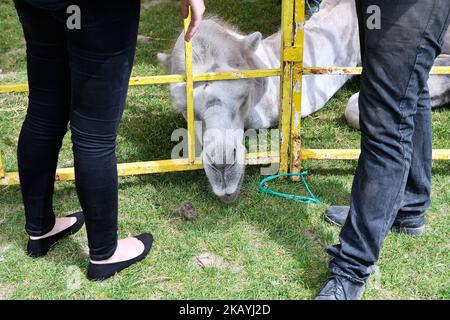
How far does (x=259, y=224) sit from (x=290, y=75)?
3.03 ft

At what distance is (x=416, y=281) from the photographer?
277 cm

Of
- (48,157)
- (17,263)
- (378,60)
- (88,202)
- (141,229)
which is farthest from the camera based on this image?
(141,229)

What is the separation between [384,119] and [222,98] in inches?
56.2

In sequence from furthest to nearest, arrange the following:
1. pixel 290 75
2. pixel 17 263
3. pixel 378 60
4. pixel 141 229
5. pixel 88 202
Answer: pixel 290 75 → pixel 141 229 → pixel 17 263 → pixel 88 202 → pixel 378 60

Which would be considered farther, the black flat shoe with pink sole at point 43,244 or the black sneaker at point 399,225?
the black sneaker at point 399,225

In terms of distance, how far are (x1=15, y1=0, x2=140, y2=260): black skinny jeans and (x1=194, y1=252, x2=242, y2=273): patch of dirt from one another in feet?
1.55

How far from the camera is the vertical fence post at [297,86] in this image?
131 inches

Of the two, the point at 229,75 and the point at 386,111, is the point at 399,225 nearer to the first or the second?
the point at 386,111

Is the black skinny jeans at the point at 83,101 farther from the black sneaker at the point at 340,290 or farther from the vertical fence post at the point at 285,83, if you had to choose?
the vertical fence post at the point at 285,83

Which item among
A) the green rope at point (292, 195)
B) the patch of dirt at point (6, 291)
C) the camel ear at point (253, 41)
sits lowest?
the patch of dirt at point (6, 291)

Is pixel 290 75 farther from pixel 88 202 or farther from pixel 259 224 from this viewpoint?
pixel 88 202

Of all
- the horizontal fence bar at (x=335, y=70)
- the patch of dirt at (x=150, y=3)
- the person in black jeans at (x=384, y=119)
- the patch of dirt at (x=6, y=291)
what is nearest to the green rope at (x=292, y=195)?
the horizontal fence bar at (x=335, y=70)

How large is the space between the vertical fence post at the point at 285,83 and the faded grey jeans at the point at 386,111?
2.33 feet

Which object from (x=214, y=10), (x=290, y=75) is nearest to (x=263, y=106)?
(x=290, y=75)
